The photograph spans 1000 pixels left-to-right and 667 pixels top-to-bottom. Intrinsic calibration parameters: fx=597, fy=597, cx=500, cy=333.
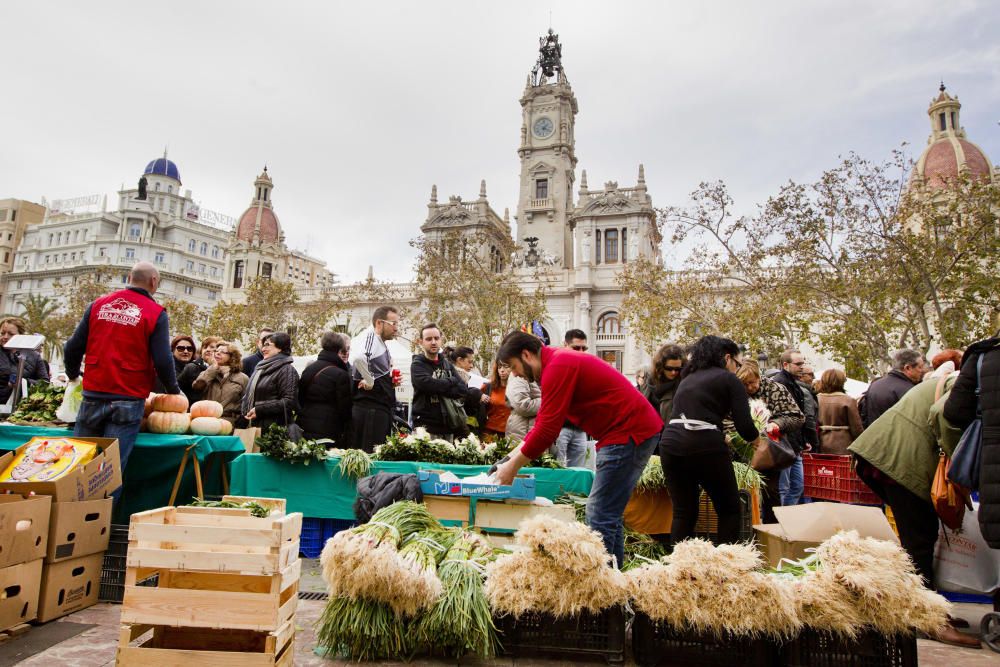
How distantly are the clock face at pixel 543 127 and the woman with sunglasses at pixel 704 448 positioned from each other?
52.8 metres

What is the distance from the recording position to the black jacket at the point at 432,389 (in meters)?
6.71

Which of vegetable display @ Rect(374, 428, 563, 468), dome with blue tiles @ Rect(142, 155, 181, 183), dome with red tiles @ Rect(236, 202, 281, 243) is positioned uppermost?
dome with blue tiles @ Rect(142, 155, 181, 183)

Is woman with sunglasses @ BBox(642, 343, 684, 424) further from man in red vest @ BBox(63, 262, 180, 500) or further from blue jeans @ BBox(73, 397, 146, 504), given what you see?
blue jeans @ BBox(73, 397, 146, 504)

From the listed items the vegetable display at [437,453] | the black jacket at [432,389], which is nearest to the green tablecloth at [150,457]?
the vegetable display at [437,453]

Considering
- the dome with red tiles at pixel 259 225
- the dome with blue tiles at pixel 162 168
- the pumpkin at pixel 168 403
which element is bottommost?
the pumpkin at pixel 168 403

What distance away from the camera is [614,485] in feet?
12.7

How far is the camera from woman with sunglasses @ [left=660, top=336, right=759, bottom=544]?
4297 mm

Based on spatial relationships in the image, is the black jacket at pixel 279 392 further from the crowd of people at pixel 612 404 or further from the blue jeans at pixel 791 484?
the blue jeans at pixel 791 484

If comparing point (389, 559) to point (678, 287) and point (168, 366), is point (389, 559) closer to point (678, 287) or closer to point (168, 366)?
point (168, 366)

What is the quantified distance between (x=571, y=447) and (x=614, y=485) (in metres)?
2.96

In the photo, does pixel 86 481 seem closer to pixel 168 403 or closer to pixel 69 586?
pixel 69 586

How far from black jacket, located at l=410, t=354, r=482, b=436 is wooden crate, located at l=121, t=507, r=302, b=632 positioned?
12.1 feet

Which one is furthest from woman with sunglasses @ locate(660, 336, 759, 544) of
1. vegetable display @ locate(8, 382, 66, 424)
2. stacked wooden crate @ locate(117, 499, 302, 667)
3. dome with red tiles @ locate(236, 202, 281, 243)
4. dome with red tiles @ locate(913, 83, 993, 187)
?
dome with red tiles @ locate(236, 202, 281, 243)

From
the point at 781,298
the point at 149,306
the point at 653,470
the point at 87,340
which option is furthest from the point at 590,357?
the point at 781,298
